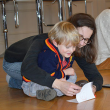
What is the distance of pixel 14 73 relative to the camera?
5.20 ft

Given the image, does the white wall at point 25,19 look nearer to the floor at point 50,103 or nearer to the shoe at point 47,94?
the floor at point 50,103

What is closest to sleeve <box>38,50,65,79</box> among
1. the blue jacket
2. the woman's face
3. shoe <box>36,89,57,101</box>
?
the blue jacket

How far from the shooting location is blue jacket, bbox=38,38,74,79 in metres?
1.28

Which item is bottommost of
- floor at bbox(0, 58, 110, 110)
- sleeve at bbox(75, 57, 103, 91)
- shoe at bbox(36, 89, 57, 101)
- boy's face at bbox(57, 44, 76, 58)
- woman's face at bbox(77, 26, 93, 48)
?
floor at bbox(0, 58, 110, 110)

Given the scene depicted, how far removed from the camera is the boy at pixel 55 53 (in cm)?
123

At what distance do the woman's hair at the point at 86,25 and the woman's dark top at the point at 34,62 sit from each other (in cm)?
7

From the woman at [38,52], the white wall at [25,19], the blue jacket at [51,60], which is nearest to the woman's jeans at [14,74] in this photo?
the woman at [38,52]

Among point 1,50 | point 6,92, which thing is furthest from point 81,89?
point 1,50

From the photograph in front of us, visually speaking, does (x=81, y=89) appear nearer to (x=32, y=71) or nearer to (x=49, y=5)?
(x=32, y=71)

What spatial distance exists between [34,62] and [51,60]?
4.4 inches

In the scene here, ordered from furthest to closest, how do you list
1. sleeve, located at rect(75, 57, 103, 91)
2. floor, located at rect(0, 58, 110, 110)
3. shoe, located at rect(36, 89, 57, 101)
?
1. sleeve, located at rect(75, 57, 103, 91)
2. shoe, located at rect(36, 89, 57, 101)
3. floor, located at rect(0, 58, 110, 110)

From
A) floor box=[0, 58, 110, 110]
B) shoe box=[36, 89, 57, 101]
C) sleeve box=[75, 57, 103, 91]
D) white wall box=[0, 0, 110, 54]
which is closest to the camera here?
floor box=[0, 58, 110, 110]

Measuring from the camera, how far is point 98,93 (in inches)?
56.1

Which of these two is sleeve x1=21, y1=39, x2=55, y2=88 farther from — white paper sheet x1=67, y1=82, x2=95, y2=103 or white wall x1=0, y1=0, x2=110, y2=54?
white wall x1=0, y1=0, x2=110, y2=54
